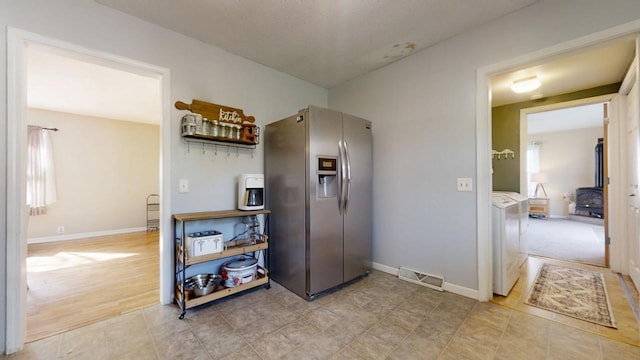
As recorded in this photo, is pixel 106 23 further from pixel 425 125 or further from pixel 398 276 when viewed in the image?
pixel 398 276

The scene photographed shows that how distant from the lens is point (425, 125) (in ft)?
8.52

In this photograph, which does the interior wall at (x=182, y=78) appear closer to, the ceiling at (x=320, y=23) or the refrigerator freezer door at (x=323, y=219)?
the ceiling at (x=320, y=23)

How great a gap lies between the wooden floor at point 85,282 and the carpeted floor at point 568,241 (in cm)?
464

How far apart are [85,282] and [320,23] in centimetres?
371

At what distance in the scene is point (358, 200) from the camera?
2709mm

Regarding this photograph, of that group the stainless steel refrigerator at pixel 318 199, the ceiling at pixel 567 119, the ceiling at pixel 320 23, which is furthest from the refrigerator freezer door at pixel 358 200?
the ceiling at pixel 567 119

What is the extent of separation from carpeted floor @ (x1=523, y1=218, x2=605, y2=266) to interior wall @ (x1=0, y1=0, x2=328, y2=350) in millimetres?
3694

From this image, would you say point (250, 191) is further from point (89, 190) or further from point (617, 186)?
point (89, 190)

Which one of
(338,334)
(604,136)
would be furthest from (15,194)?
(604,136)

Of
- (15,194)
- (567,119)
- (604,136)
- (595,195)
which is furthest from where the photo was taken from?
(595,195)

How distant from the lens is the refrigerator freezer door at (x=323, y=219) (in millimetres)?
2279

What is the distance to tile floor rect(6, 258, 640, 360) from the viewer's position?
5.12 ft

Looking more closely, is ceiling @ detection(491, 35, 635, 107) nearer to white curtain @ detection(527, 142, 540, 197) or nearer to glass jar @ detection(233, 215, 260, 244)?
glass jar @ detection(233, 215, 260, 244)

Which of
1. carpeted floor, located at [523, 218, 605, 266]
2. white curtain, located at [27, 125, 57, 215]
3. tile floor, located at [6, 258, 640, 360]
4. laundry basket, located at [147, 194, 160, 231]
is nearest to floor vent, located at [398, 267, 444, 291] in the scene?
tile floor, located at [6, 258, 640, 360]
